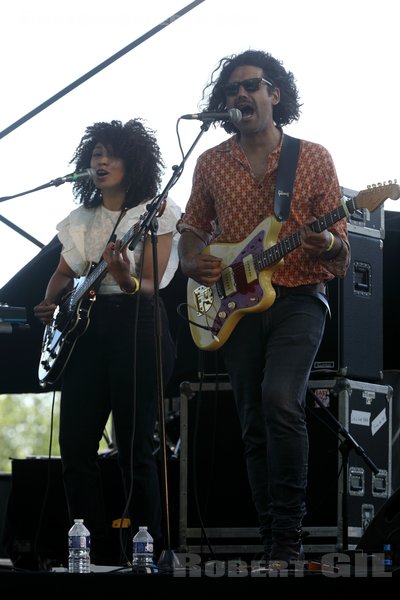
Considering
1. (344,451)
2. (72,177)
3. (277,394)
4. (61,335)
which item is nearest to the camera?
(277,394)

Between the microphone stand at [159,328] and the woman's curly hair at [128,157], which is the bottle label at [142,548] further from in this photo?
the woman's curly hair at [128,157]

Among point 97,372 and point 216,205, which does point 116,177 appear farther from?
point 97,372

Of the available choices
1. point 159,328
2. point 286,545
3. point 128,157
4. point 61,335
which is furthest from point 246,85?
point 286,545

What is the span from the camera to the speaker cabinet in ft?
16.0

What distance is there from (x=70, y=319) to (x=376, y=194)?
1297 millimetres

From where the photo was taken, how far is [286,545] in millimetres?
3609

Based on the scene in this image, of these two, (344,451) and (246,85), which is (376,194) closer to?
(246,85)

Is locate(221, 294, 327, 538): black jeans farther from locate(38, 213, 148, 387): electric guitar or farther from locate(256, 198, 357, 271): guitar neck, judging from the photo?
locate(38, 213, 148, 387): electric guitar

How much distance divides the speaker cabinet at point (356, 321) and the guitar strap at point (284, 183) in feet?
3.09

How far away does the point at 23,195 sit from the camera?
14.0 feet

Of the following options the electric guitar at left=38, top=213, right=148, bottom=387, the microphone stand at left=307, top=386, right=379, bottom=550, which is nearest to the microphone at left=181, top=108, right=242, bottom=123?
the electric guitar at left=38, top=213, right=148, bottom=387

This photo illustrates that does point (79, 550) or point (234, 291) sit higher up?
point (234, 291)

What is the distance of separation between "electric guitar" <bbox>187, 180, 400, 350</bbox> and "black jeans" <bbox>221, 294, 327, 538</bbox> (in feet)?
0.17

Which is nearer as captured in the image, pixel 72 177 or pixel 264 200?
pixel 264 200
